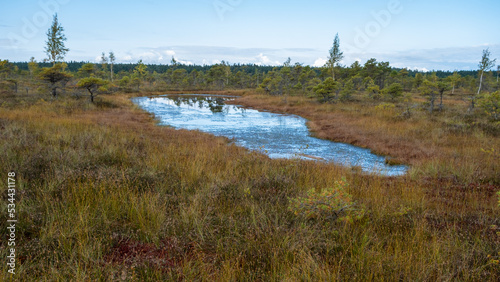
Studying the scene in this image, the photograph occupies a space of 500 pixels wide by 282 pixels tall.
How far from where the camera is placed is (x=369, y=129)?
1617 cm

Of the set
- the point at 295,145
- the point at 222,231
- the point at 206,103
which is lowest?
the point at 295,145

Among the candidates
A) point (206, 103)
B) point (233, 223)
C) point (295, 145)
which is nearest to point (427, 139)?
point (295, 145)

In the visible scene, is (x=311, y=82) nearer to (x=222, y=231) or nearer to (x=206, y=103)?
(x=206, y=103)

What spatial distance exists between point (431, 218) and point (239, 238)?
10.1ft

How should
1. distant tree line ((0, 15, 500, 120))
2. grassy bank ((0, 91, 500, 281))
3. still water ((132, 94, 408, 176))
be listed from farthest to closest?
distant tree line ((0, 15, 500, 120)) < still water ((132, 94, 408, 176)) < grassy bank ((0, 91, 500, 281))

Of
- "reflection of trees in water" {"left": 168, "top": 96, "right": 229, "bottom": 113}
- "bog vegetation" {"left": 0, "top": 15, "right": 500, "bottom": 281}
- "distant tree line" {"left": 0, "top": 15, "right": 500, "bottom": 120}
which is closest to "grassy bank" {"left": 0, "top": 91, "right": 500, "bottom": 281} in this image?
"bog vegetation" {"left": 0, "top": 15, "right": 500, "bottom": 281}

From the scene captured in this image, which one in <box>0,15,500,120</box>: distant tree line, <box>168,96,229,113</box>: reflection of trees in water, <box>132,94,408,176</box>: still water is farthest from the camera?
<box>168,96,229,113</box>: reflection of trees in water

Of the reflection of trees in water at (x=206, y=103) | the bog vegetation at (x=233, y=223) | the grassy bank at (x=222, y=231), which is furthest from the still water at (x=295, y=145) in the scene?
the reflection of trees in water at (x=206, y=103)

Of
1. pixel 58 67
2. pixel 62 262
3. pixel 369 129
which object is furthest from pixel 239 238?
pixel 58 67

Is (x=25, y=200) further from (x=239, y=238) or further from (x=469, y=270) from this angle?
(x=469, y=270)

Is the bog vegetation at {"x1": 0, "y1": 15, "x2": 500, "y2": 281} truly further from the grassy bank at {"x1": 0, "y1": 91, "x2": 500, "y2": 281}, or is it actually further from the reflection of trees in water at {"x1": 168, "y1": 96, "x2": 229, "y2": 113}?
the reflection of trees in water at {"x1": 168, "y1": 96, "x2": 229, "y2": 113}

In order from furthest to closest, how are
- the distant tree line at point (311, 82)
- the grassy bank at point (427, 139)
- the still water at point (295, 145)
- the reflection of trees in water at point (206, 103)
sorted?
the reflection of trees in water at point (206, 103)
the distant tree line at point (311, 82)
the still water at point (295, 145)
the grassy bank at point (427, 139)

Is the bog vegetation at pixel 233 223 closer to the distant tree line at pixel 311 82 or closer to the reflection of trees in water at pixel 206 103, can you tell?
the distant tree line at pixel 311 82

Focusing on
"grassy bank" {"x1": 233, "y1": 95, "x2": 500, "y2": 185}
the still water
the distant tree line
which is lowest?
the still water
